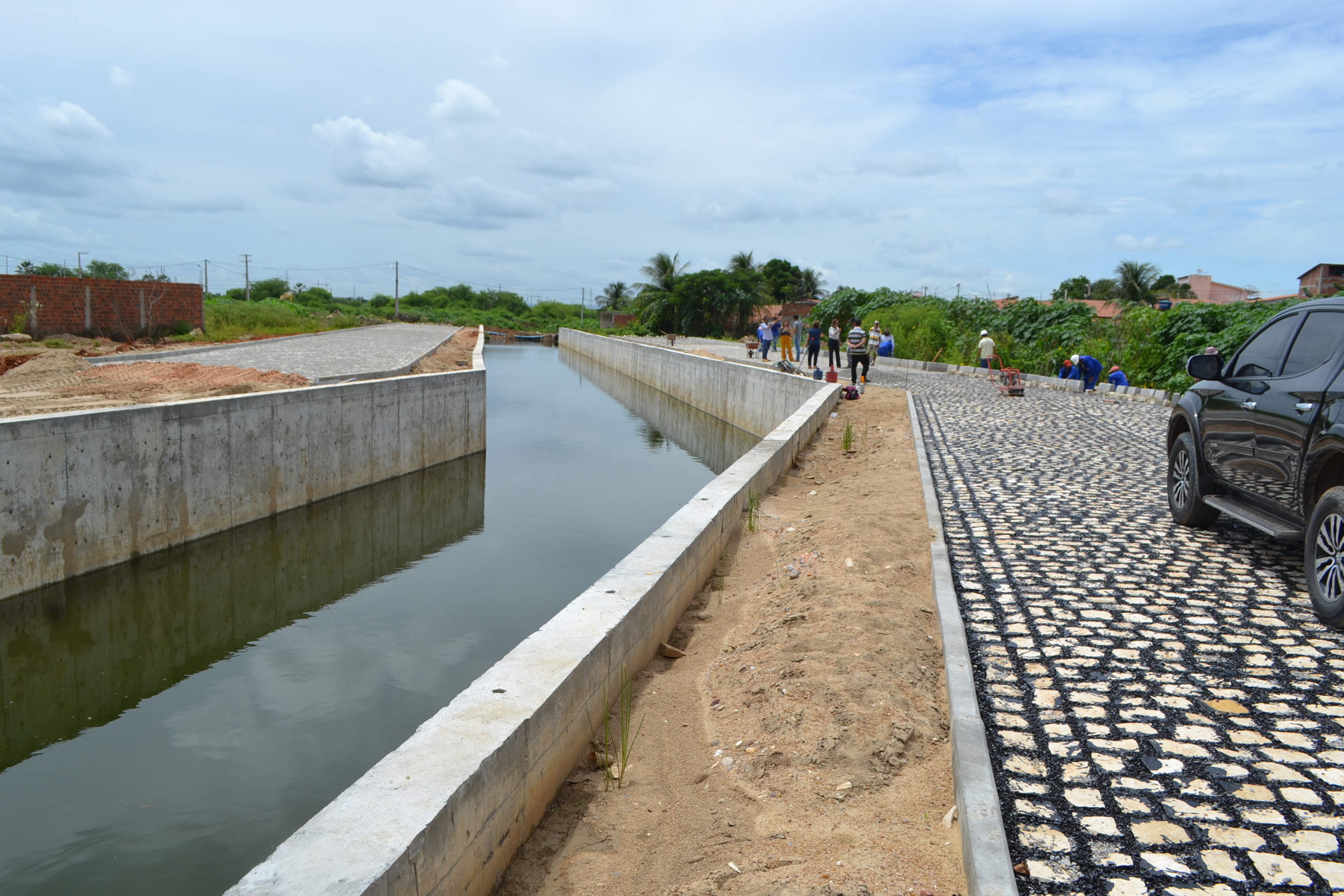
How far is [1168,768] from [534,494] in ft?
48.4

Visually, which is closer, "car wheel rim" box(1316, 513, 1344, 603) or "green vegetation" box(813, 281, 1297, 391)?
"car wheel rim" box(1316, 513, 1344, 603)

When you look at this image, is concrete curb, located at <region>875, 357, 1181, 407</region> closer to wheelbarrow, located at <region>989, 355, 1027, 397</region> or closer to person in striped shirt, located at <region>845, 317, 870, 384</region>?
wheelbarrow, located at <region>989, 355, 1027, 397</region>

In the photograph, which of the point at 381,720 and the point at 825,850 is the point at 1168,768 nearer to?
the point at 825,850

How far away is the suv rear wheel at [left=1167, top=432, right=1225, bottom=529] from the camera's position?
23.8 feet

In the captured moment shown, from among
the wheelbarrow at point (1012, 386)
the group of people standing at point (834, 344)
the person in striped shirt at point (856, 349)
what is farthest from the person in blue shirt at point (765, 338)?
the wheelbarrow at point (1012, 386)

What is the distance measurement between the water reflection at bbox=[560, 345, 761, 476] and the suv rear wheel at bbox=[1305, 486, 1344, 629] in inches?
420

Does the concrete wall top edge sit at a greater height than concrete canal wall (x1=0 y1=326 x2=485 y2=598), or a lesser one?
greater

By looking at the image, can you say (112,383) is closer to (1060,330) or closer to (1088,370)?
(1088,370)

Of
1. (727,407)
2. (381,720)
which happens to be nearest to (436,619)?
(381,720)

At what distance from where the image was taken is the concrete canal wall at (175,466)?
9.42 metres

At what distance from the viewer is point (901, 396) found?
21.0 metres

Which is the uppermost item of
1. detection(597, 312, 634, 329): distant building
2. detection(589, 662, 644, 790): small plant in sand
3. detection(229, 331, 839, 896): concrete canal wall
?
detection(597, 312, 634, 329): distant building

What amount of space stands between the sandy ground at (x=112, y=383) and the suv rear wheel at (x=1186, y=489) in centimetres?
1275

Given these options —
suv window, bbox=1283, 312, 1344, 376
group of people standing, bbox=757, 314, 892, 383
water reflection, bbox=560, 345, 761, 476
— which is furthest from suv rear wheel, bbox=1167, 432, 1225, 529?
group of people standing, bbox=757, 314, 892, 383
